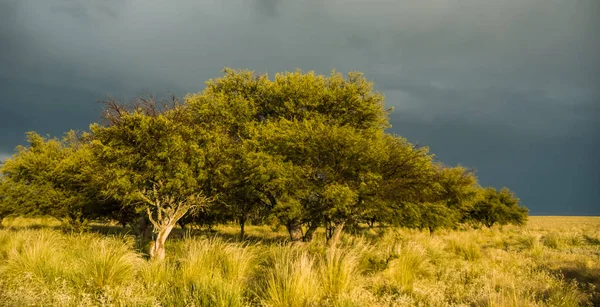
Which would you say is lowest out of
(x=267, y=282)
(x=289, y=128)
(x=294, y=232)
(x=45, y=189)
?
(x=267, y=282)

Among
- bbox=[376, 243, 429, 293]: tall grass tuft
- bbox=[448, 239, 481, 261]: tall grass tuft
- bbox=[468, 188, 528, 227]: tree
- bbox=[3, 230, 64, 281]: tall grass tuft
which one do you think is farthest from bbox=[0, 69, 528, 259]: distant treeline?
bbox=[468, 188, 528, 227]: tree

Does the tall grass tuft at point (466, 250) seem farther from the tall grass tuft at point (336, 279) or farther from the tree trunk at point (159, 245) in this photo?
the tree trunk at point (159, 245)

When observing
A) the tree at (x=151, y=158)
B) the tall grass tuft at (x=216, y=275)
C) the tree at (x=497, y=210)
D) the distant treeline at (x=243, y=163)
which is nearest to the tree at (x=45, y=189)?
the distant treeline at (x=243, y=163)

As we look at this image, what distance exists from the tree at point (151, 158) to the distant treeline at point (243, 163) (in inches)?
1.7

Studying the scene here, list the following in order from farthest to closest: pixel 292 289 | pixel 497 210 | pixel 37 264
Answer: pixel 497 210
pixel 37 264
pixel 292 289

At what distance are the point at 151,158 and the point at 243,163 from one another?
410 cm

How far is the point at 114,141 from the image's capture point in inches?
502

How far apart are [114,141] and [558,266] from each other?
17343mm

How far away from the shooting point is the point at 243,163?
51.1ft

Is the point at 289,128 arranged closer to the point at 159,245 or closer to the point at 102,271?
the point at 159,245

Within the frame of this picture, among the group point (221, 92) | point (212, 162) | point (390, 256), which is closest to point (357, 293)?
point (390, 256)

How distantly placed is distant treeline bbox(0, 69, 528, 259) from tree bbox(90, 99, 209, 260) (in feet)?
0.14

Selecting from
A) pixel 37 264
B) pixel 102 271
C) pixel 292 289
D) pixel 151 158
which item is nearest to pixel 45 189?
pixel 151 158

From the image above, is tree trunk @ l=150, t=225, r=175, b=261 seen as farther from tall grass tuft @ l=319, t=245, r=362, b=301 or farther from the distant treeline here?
tall grass tuft @ l=319, t=245, r=362, b=301
